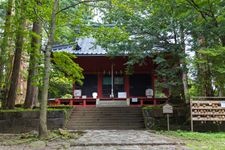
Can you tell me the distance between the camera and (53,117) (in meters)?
12.0

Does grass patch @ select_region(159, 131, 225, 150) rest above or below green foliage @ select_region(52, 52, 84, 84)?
below

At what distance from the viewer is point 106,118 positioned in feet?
45.4

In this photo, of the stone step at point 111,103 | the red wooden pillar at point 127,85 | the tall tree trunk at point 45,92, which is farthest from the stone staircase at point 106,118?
the tall tree trunk at point 45,92

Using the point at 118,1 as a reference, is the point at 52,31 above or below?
below

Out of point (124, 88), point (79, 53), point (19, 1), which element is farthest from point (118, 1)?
point (124, 88)

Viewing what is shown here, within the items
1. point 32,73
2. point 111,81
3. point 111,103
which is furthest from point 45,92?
point 111,81

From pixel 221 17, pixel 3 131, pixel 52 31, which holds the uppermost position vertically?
pixel 221 17

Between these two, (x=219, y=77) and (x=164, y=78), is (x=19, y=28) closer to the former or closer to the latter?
(x=164, y=78)

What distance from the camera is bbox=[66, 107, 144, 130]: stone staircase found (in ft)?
41.7

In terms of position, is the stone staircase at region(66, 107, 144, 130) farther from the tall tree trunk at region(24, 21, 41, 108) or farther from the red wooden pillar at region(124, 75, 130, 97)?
the red wooden pillar at region(124, 75, 130, 97)

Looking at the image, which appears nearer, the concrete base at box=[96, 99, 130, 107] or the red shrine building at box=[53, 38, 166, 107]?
the concrete base at box=[96, 99, 130, 107]

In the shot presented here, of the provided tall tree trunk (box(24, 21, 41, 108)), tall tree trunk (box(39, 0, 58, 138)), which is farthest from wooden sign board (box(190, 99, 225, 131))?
tall tree trunk (box(24, 21, 41, 108))

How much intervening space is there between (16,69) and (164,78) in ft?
21.8

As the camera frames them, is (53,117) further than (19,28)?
Yes
